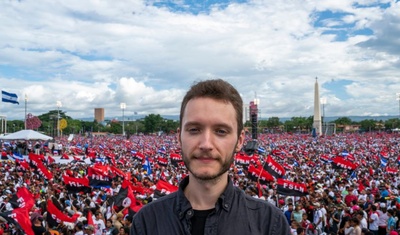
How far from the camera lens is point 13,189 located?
49.4ft

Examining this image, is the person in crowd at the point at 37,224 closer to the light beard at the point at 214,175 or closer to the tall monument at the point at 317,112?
the light beard at the point at 214,175

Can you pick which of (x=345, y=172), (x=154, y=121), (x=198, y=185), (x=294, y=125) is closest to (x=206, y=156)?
(x=198, y=185)

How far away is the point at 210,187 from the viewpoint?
1.85m

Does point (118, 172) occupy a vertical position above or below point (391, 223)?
above

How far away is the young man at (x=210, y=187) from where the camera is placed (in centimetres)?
178

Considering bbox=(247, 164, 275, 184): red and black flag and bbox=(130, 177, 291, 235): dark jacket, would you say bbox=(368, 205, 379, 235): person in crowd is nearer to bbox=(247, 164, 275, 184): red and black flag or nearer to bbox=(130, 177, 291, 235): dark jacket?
bbox=(247, 164, 275, 184): red and black flag

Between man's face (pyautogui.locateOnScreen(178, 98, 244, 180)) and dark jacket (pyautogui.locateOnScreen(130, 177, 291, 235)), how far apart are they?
0.15 m

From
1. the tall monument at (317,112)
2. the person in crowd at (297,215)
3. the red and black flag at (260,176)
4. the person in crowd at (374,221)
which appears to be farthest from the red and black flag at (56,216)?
the tall monument at (317,112)

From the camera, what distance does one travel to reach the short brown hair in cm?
184

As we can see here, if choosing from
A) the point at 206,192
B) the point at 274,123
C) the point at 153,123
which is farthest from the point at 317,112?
the point at 206,192

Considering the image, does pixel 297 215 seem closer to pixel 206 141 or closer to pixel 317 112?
pixel 206 141

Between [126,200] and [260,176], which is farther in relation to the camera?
[260,176]

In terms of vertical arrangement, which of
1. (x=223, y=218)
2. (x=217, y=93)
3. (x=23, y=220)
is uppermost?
(x=217, y=93)

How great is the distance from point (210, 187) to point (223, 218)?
15 cm
